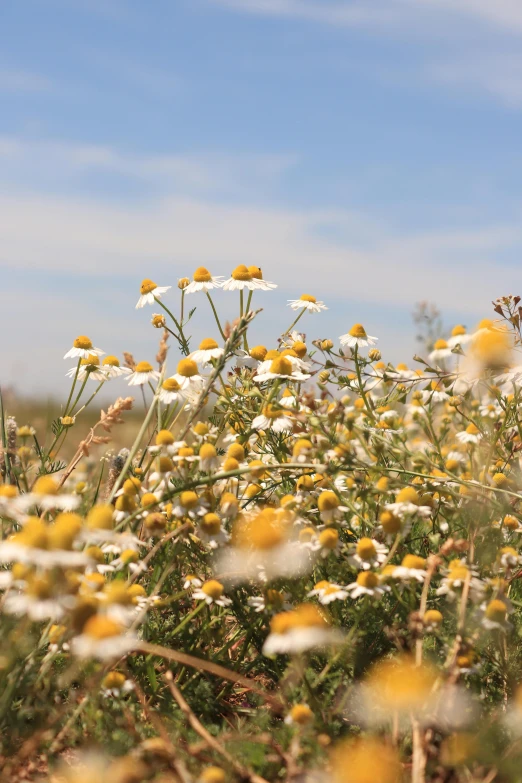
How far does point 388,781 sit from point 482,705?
806 millimetres

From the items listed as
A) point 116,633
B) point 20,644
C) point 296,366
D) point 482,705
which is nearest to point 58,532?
point 116,633

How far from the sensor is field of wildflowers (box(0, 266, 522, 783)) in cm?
200

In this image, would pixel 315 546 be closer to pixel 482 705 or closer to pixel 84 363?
pixel 482 705

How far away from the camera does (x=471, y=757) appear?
2004mm

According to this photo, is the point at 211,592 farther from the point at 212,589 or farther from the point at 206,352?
the point at 206,352

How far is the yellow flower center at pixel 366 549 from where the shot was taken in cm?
255

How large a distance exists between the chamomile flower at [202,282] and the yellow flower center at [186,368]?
839mm

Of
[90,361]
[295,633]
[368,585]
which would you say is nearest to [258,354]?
[90,361]

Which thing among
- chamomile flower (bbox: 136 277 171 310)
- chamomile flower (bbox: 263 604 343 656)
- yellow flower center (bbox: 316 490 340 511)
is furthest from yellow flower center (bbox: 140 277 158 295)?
chamomile flower (bbox: 263 604 343 656)

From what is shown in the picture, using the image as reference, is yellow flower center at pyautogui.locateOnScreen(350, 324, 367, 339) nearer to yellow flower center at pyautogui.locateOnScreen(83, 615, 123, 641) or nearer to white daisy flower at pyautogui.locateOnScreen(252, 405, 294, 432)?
white daisy flower at pyautogui.locateOnScreen(252, 405, 294, 432)

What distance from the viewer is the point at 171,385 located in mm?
3141

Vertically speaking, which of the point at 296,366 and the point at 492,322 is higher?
the point at 492,322

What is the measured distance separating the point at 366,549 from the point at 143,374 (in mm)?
1437

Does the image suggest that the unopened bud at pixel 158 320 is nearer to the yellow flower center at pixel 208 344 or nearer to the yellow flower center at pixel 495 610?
the yellow flower center at pixel 208 344
